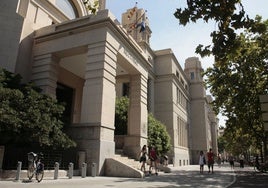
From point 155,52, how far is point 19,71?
29.3m

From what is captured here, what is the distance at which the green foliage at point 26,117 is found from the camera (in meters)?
11.5

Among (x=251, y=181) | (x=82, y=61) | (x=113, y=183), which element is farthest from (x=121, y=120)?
(x=113, y=183)

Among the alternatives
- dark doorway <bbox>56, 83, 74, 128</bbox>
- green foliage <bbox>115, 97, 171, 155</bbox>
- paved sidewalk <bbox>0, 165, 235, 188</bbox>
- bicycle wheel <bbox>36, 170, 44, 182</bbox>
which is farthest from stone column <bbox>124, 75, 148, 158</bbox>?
bicycle wheel <bbox>36, 170, 44, 182</bbox>

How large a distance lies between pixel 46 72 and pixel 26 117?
6.89 metres

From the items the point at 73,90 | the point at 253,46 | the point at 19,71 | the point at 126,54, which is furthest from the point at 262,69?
the point at 19,71

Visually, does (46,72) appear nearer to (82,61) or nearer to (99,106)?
(82,61)

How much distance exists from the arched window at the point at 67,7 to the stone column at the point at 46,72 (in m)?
7.34

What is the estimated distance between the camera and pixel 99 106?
15.9 m

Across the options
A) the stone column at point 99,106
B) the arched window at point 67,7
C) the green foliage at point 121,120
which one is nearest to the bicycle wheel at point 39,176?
the stone column at point 99,106

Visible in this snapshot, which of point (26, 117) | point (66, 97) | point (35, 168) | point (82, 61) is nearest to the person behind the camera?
point (35, 168)

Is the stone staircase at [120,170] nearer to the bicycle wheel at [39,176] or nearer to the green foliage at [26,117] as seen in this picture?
the green foliage at [26,117]

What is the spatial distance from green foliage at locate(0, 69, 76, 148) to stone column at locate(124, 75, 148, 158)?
690cm

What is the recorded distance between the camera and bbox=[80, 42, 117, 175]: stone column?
50.0ft

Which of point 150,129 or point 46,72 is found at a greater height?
point 46,72
